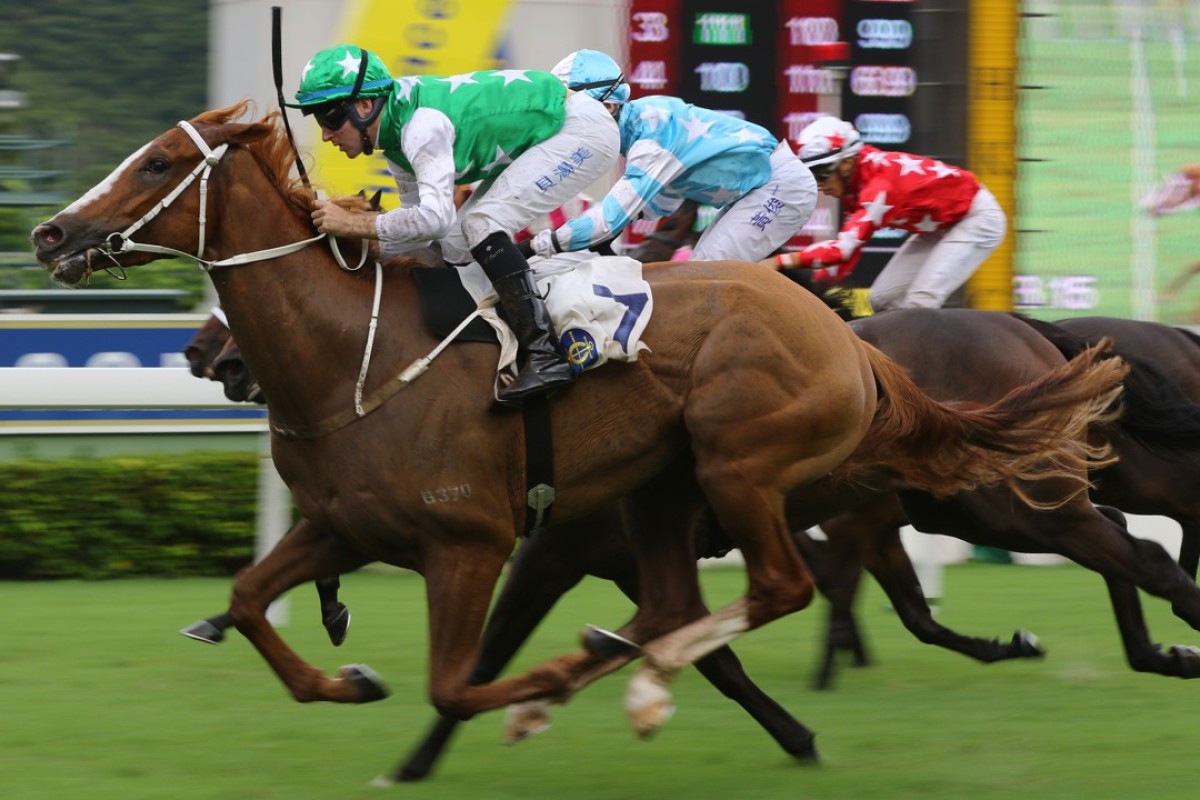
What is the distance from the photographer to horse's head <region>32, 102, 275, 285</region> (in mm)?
4184

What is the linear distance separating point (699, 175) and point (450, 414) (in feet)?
4.78

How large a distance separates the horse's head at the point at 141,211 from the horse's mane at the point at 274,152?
0.05m

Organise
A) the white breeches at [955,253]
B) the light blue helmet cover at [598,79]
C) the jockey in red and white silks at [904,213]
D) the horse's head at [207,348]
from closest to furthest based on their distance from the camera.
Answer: the light blue helmet cover at [598,79] → the horse's head at [207,348] → the jockey in red and white silks at [904,213] → the white breeches at [955,253]

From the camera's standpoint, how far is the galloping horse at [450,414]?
423 cm

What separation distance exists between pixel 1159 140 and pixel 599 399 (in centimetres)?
508

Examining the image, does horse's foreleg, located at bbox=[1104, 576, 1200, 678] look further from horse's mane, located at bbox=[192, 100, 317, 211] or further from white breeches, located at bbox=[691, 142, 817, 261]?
horse's mane, located at bbox=[192, 100, 317, 211]

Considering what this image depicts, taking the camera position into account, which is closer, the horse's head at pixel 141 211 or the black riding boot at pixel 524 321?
the horse's head at pixel 141 211

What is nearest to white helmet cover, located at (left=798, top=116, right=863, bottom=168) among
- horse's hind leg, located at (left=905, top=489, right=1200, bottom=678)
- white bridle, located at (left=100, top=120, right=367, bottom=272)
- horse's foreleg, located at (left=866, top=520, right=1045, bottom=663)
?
horse's foreleg, located at (left=866, top=520, right=1045, bottom=663)

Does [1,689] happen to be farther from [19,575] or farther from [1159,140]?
[1159,140]

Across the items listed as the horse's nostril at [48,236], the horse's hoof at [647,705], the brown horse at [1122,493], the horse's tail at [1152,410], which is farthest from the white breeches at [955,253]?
the horse's nostril at [48,236]

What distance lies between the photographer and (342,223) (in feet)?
14.3

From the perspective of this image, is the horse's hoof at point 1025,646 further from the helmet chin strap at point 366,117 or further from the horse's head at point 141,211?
the horse's head at point 141,211

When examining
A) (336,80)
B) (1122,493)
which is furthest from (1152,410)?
(336,80)

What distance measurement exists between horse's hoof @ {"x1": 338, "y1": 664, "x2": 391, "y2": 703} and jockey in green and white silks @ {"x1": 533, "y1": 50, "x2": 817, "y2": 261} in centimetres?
117
